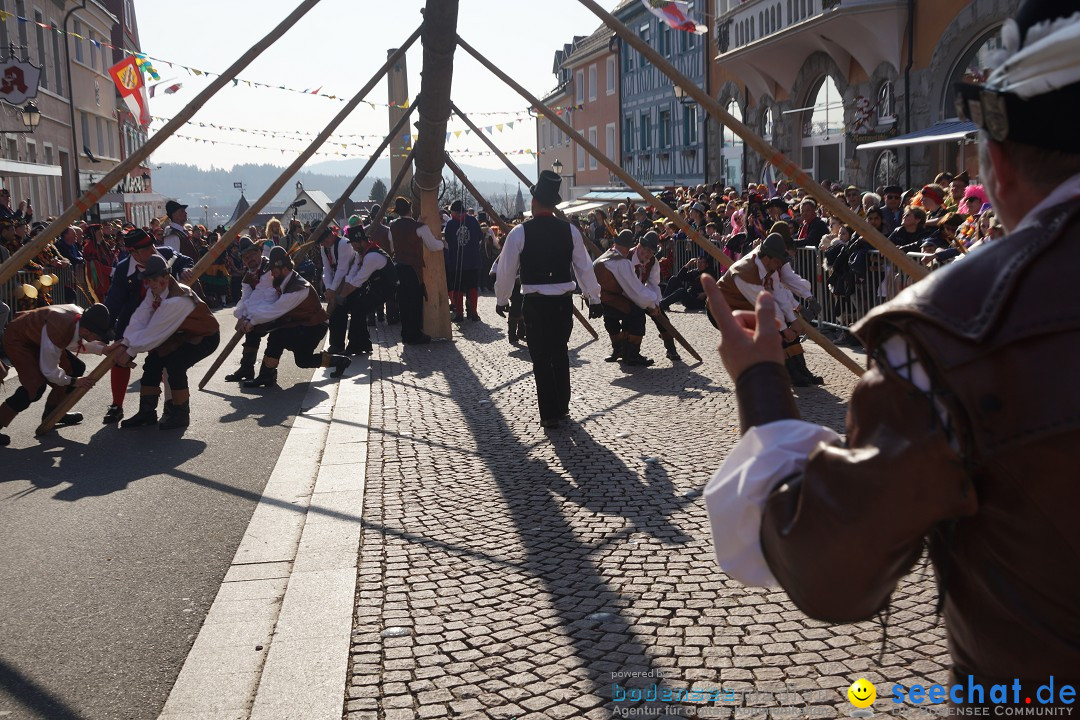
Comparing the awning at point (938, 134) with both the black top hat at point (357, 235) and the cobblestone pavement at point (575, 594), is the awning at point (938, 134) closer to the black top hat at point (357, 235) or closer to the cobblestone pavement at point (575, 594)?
the black top hat at point (357, 235)

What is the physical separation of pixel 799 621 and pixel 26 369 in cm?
715

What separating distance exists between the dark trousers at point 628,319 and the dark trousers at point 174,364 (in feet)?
14.5

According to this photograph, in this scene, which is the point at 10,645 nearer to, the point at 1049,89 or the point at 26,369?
the point at 1049,89

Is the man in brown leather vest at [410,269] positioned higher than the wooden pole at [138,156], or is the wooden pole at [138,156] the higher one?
the wooden pole at [138,156]

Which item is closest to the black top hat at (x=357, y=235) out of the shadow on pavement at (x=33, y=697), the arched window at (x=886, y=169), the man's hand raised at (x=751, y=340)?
the shadow on pavement at (x=33, y=697)

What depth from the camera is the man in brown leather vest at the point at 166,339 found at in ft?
29.7

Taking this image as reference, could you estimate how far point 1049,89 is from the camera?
142 cm

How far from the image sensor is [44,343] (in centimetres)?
895

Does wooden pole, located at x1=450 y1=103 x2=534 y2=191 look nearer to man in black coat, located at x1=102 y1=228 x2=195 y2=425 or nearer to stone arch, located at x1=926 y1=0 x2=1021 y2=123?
man in black coat, located at x1=102 y1=228 x2=195 y2=425

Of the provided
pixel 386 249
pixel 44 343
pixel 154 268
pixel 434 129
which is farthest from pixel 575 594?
pixel 386 249

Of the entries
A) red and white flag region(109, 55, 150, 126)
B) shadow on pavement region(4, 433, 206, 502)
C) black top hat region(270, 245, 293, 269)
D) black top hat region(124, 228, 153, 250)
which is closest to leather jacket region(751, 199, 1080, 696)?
shadow on pavement region(4, 433, 206, 502)

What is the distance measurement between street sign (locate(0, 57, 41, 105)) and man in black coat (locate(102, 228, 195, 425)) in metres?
12.4

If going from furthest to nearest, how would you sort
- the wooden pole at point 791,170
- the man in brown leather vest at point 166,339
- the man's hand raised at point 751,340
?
the man in brown leather vest at point 166,339
the wooden pole at point 791,170
the man's hand raised at point 751,340

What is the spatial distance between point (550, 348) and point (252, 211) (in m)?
3.18
